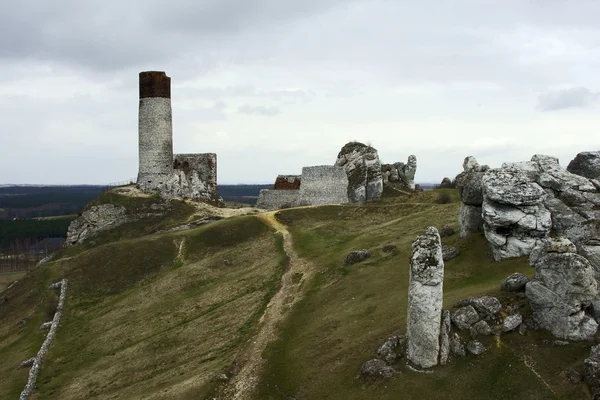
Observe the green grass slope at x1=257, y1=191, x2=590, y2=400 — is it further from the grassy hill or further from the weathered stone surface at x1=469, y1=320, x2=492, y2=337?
the weathered stone surface at x1=469, y1=320, x2=492, y2=337

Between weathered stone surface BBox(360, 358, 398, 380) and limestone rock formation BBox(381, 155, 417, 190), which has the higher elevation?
limestone rock formation BBox(381, 155, 417, 190)

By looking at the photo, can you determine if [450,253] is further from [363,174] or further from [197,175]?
[197,175]

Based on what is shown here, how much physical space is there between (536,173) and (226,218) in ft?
125

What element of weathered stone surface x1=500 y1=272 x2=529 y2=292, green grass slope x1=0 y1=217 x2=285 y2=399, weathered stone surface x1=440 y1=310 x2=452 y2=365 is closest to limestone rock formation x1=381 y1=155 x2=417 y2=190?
green grass slope x1=0 y1=217 x2=285 y2=399

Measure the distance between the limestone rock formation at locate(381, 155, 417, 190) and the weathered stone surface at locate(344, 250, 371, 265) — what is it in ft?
117

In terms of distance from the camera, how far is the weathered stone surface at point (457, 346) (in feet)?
76.6

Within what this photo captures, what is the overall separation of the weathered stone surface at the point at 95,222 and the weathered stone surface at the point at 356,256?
35.7 meters

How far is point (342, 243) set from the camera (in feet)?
167

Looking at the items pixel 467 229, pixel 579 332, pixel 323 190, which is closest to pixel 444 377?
pixel 579 332

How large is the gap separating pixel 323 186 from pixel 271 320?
3743 centimetres

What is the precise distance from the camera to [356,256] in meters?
42.7

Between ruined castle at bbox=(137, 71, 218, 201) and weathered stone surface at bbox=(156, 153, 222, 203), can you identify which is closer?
ruined castle at bbox=(137, 71, 218, 201)

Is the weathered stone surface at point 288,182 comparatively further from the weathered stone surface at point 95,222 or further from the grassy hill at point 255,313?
the weathered stone surface at point 95,222

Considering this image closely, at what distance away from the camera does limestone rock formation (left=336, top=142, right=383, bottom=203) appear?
232 ft
